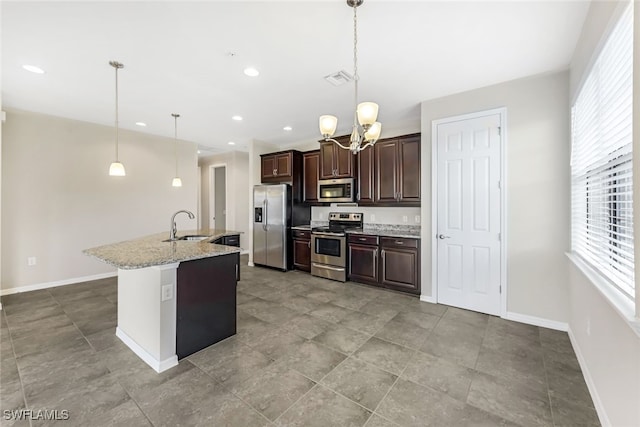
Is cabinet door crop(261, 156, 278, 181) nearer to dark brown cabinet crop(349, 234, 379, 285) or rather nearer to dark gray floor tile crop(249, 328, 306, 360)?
dark brown cabinet crop(349, 234, 379, 285)

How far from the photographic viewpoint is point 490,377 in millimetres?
2010

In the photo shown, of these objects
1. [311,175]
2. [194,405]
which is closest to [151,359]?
[194,405]

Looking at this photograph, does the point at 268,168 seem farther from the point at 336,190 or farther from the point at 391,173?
the point at 391,173

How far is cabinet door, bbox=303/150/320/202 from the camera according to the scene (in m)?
5.30

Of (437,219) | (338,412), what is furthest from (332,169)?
(338,412)

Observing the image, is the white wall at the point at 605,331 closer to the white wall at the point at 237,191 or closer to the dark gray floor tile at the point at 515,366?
the dark gray floor tile at the point at 515,366

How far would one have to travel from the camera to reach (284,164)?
5465 mm

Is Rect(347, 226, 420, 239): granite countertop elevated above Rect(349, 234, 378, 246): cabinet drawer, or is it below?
above

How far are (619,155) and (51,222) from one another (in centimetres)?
656

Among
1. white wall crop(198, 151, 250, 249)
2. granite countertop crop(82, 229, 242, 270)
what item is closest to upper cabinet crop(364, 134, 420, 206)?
granite countertop crop(82, 229, 242, 270)

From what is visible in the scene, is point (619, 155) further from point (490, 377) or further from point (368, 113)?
point (490, 377)

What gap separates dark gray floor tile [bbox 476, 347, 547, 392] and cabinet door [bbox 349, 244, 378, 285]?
1.96 meters

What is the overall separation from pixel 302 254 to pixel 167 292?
10.6ft

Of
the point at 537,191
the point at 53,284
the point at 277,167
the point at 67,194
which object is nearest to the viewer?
the point at 537,191
